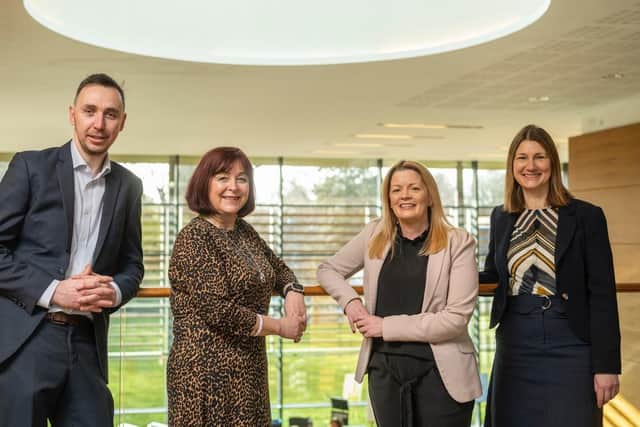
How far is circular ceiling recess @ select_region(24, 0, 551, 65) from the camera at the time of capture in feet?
21.2

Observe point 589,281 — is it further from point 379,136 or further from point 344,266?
point 379,136

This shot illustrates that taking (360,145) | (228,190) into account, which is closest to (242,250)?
(228,190)

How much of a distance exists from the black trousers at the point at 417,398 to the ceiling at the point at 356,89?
3287mm

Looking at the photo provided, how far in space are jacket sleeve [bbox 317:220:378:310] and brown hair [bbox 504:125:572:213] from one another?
557 millimetres

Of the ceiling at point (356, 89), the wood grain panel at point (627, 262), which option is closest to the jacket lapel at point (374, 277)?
the ceiling at point (356, 89)

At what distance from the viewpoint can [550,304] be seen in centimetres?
282

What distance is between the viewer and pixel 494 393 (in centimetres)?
305

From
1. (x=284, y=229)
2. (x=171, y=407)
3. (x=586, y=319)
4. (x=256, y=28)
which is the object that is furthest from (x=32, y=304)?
(x=284, y=229)

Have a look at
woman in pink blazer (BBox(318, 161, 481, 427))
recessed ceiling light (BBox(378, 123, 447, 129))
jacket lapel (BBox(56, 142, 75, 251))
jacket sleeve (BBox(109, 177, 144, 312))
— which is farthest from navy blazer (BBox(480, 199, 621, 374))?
recessed ceiling light (BBox(378, 123, 447, 129))

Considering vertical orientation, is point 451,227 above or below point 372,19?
below

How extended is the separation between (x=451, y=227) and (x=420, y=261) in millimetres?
182

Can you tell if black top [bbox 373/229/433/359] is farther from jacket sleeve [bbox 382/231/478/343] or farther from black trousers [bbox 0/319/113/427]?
black trousers [bbox 0/319/113/427]

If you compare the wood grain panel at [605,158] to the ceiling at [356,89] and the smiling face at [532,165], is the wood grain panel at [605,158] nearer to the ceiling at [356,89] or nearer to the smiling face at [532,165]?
the ceiling at [356,89]

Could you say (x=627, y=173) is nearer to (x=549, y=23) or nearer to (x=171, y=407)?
(x=549, y=23)
